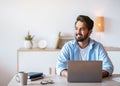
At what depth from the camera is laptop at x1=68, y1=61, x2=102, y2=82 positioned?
2.23 meters

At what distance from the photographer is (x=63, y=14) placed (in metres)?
4.44

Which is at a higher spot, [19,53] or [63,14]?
[63,14]

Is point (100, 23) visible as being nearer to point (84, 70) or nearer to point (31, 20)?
point (31, 20)

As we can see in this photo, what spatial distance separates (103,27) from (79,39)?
1722 millimetres

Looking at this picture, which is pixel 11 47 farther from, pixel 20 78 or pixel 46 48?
pixel 20 78

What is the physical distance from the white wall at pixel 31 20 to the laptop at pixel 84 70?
2.23 m

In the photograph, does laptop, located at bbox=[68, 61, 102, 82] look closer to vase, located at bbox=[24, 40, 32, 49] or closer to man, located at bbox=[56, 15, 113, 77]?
man, located at bbox=[56, 15, 113, 77]

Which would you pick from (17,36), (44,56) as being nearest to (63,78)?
(44,56)

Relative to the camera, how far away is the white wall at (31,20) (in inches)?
173

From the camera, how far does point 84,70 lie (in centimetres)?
223

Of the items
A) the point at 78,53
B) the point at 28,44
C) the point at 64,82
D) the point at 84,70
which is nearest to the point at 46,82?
the point at 64,82

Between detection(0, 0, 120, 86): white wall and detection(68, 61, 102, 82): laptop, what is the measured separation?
2229 mm

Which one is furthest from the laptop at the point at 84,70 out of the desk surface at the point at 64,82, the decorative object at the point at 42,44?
the decorative object at the point at 42,44

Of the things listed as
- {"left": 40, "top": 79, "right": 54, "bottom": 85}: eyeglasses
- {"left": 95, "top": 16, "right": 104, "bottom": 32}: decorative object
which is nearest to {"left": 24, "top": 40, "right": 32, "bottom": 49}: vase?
{"left": 95, "top": 16, "right": 104, "bottom": 32}: decorative object
